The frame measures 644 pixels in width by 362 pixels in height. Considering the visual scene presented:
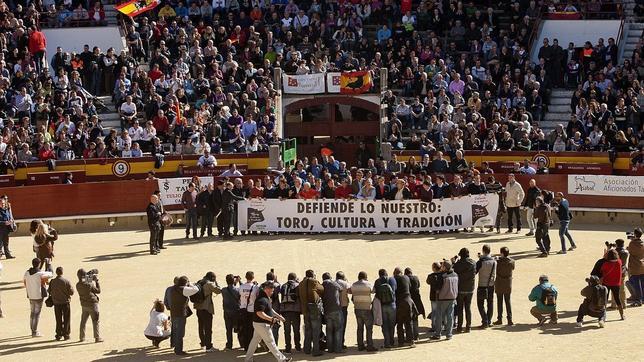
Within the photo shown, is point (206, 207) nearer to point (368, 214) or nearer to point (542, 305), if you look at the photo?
point (368, 214)

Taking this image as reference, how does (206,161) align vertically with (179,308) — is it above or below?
above

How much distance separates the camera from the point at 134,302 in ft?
95.7

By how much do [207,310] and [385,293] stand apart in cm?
325

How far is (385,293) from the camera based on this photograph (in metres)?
25.2

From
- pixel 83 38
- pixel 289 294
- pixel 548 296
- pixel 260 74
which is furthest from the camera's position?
pixel 83 38

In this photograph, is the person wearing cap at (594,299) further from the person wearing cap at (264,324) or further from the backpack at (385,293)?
the person wearing cap at (264,324)

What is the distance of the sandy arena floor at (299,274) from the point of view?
2528 cm

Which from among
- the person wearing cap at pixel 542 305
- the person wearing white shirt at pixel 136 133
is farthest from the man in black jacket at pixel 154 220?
the person wearing cap at pixel 542 305

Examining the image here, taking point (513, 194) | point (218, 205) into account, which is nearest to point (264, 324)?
point (218, 205)

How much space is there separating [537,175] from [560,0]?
12364mm

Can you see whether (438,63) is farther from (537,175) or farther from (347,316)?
(347,316)

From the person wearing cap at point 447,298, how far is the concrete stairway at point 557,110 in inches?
807

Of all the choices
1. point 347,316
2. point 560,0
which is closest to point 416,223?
point 347,316

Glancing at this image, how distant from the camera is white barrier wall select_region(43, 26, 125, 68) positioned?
4831cm
